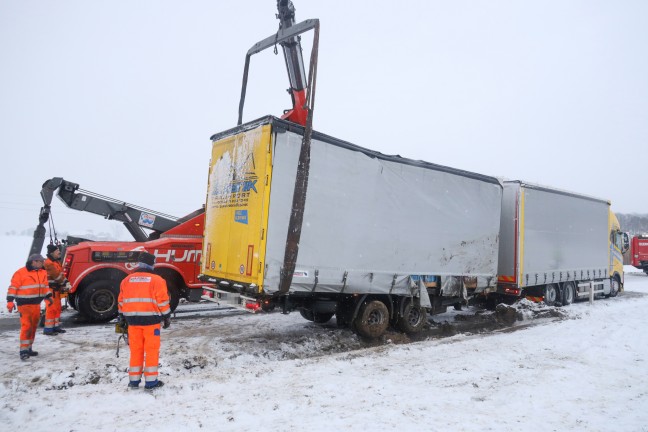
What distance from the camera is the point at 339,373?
5469 mm

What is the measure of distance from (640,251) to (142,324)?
103 ft

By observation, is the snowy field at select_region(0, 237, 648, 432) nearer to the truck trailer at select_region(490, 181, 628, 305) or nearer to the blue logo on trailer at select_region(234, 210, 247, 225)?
the blue logo on trailer at select_region(234, 210, 247, 225)

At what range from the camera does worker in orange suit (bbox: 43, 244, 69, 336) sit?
743 cm

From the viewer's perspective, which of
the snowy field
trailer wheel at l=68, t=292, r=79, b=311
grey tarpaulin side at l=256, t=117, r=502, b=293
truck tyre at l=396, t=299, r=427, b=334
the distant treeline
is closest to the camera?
the snowy field

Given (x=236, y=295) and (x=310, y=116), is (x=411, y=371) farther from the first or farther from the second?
(x=310, y=116)

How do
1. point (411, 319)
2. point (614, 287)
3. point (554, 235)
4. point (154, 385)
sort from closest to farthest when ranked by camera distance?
point (154, 385), point (411, 319), point (554, 235), point (614, 287)

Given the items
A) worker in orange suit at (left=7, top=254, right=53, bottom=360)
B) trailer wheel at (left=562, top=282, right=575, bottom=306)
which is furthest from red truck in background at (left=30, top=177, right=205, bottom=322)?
trailer wheel at (left=562, top=282, right=575, bottom=306)

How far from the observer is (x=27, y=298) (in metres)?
5.97

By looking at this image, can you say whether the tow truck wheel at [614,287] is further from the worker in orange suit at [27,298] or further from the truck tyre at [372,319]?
the worker in orange suit at [27,298]

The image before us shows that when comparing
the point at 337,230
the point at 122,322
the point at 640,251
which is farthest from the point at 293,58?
the point at 640,251

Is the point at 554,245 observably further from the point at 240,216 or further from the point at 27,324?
the point at 27,324

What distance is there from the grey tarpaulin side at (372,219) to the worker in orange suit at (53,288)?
14.0ft

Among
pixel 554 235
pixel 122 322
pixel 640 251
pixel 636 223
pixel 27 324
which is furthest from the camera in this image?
pixel 636 223

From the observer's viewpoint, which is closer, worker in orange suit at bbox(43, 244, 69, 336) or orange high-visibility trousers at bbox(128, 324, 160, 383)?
orange high-visibility trousers at bbox(128, 324, 160, 383)
